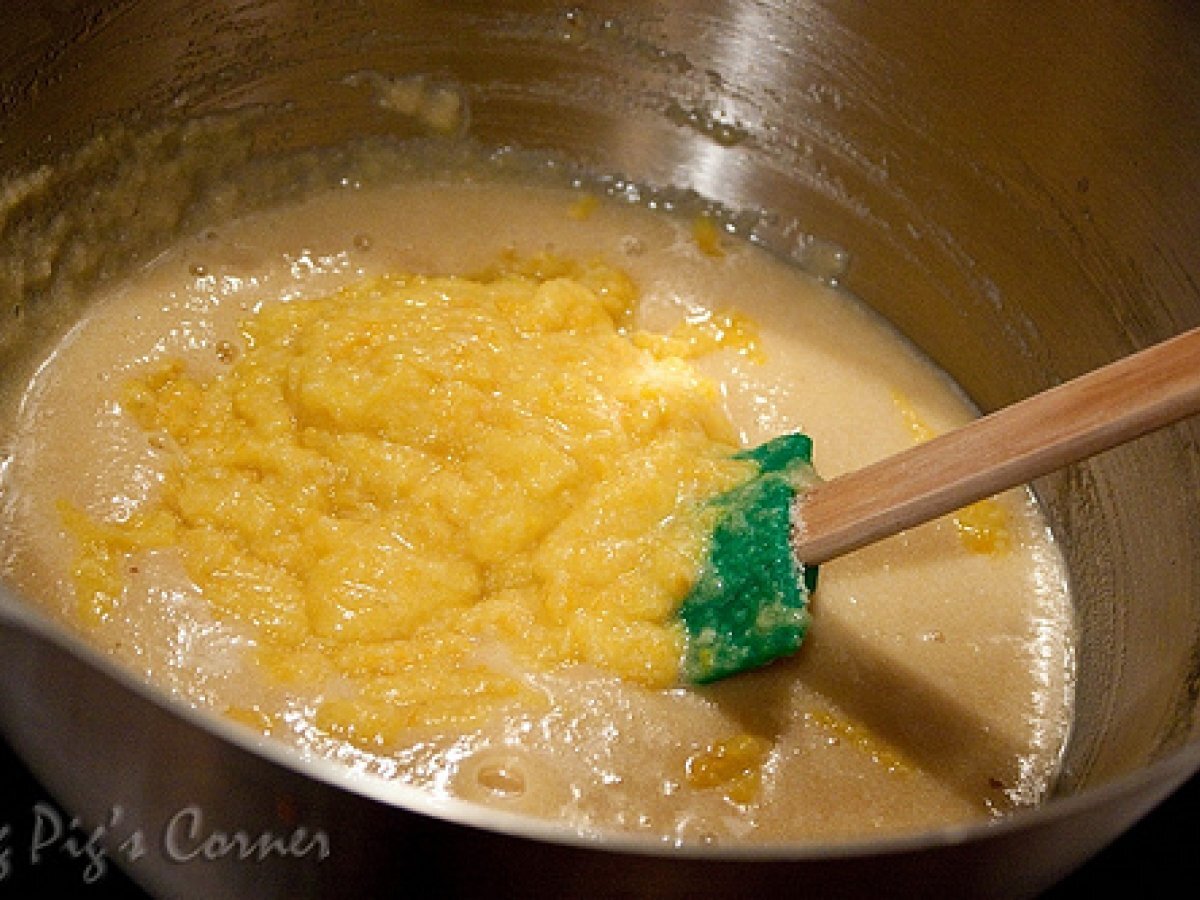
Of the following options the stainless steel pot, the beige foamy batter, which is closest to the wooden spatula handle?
the beige foamy batter

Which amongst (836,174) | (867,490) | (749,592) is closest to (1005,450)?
(867,490)

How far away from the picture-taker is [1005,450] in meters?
1.42

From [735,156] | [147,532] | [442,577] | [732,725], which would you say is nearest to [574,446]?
[442,577]

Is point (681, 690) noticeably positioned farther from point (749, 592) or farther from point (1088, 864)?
point (1088, 864)

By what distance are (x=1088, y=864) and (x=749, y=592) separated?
491mm

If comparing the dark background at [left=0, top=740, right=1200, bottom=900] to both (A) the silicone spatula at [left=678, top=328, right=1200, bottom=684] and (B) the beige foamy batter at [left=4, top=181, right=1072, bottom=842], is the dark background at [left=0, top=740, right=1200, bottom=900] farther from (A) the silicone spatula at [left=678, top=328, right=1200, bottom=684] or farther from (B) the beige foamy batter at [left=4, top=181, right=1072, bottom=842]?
(A) the silicone spatula at [left=678, top=328, right=1200, bottom=684]

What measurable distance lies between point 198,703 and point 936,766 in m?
0.90

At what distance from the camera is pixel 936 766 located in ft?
5.45

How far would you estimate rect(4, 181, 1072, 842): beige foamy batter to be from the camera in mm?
1564

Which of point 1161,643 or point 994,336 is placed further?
point 994,336

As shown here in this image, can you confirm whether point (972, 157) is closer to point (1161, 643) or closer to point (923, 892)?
point (1161, 643)

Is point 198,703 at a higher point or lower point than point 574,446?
lower

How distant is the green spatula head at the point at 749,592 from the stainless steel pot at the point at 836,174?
1.38ft

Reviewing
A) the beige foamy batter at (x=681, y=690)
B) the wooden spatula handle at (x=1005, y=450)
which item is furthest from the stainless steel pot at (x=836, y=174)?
the wooden spatula handle at (x=1005, y=450)
